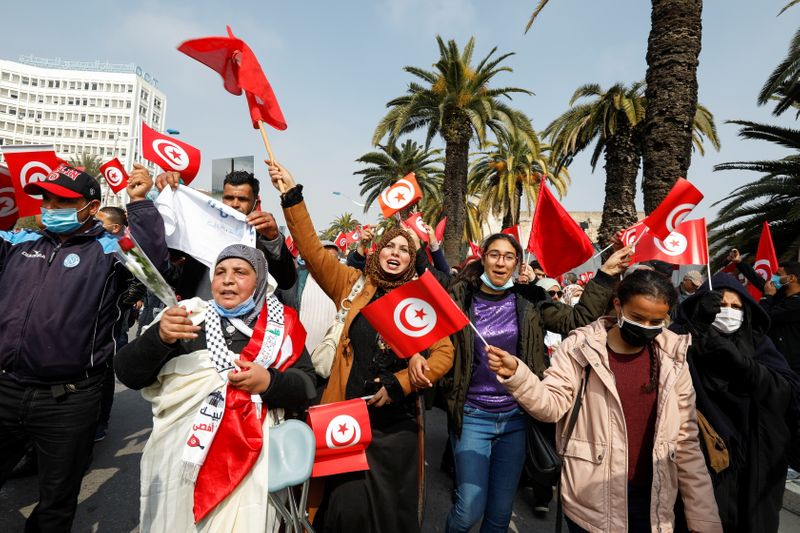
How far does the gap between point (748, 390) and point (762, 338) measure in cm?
39

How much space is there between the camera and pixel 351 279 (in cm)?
301

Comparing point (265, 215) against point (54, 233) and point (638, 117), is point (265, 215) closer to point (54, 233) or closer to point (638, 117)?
point (54, 233)

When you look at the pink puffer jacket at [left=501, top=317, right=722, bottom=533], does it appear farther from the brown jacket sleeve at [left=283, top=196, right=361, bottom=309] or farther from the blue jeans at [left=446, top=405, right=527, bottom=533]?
the brown jacket sleeve at [left=283, top=196, right=361, bottom=309]

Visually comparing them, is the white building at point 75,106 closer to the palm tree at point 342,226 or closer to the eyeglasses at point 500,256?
the palm tree at point 342,226

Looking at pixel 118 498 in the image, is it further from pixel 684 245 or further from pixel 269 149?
pixel 684 245

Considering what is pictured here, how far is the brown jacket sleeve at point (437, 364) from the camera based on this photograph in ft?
8.27

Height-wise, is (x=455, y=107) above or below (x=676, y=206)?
above

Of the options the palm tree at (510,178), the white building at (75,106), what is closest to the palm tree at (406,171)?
the palm tree at (510,178)

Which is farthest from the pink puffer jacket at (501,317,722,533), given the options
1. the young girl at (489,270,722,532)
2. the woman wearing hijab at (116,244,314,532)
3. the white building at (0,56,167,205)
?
the white building at (0,56,167,205)

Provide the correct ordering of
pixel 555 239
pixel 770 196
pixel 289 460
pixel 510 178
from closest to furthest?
pixel 289 460
pixel 555 239
pixel 770 196
pixel 510 178

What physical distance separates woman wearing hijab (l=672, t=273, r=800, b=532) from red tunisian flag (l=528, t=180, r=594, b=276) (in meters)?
1.40

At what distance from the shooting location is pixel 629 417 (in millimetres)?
2299

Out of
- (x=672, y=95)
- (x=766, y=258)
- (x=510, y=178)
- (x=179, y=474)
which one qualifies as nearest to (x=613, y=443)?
(x=179, y=474)

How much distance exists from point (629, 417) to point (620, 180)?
12.7m
